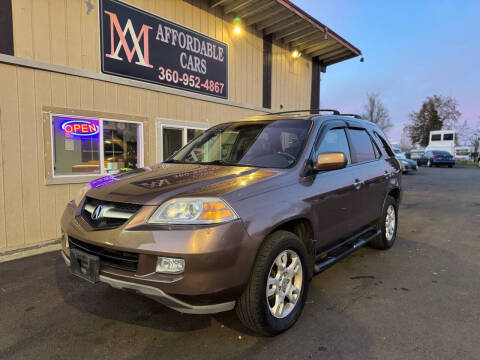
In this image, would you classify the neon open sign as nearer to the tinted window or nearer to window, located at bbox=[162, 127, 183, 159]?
window, located at bbox=[162, 127, 183, 159]

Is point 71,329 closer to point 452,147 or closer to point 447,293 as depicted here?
point 447,293

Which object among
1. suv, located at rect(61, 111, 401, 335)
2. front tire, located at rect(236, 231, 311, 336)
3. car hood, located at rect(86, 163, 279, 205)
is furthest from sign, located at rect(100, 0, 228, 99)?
front tire, located at rect(236, 231, 311, 336)

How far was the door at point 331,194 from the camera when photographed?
119 inches

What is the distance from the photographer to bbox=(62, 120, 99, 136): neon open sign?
563cm

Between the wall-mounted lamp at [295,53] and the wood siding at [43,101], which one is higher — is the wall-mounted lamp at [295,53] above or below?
above

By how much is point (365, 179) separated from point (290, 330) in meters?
2.09

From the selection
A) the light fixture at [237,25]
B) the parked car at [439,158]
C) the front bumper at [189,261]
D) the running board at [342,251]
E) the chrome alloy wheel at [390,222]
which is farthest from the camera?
the parked car at [439,158]

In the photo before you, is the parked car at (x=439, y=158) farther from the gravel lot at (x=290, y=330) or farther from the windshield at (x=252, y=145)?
→ the windshield at (x=252, y=145)

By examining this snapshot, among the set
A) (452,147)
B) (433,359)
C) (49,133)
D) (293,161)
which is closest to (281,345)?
(433,359)

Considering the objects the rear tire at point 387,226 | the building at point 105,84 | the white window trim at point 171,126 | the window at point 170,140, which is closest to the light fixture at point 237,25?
the building at point 105,84

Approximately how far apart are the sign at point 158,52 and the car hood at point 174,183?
4043 millimetres

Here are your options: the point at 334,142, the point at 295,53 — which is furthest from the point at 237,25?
the point at 334,142

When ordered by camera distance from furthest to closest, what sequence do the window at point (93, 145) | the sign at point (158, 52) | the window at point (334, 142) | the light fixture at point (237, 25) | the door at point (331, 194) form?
1. the light fixture at point (237, 25)
2. the sign at point (158, 52)
3. the window at point (93, 145)
4. the window at point (334, 142)
5. the door at point (331, 194)

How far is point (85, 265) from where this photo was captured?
246 cm
